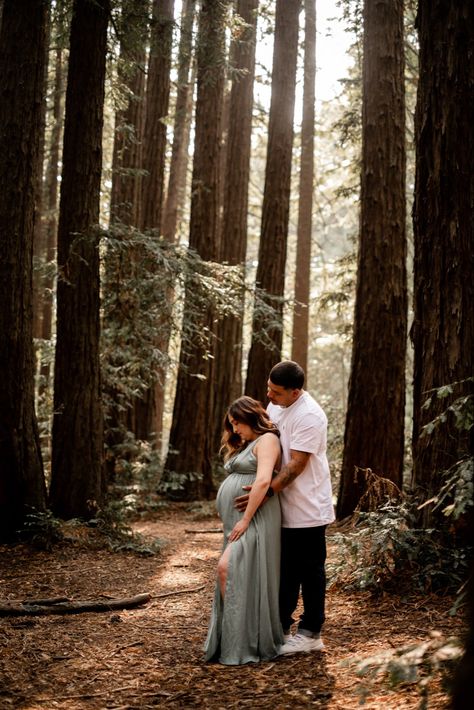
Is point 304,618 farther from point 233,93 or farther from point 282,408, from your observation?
point 233,93

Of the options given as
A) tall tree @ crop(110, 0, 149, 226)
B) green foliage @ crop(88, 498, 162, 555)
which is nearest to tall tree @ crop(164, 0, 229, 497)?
tall tree @ crop(110, 0, 149, 226)

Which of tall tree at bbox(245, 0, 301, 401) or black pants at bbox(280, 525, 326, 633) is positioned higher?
tall tree at bbox(245, 0, 301, 401)

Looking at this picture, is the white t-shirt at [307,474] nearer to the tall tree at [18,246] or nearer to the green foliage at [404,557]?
the green foliage at [404,557]

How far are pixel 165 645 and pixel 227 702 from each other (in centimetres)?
139

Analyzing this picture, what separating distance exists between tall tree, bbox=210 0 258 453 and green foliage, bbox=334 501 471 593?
376 inches

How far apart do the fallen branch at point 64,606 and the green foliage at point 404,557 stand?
2.03 meters

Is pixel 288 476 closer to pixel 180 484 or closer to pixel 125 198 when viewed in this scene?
pixel 180 484

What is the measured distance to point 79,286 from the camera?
30.7ft

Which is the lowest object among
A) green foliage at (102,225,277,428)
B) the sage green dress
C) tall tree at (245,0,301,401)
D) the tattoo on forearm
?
the sage green dress

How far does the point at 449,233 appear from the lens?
5648 mm

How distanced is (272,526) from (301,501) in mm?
272

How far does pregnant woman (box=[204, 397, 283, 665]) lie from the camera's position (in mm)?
4617

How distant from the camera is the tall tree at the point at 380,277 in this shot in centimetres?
955

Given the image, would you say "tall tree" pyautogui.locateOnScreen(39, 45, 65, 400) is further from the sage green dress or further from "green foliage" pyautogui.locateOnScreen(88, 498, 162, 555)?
the sage green dress
